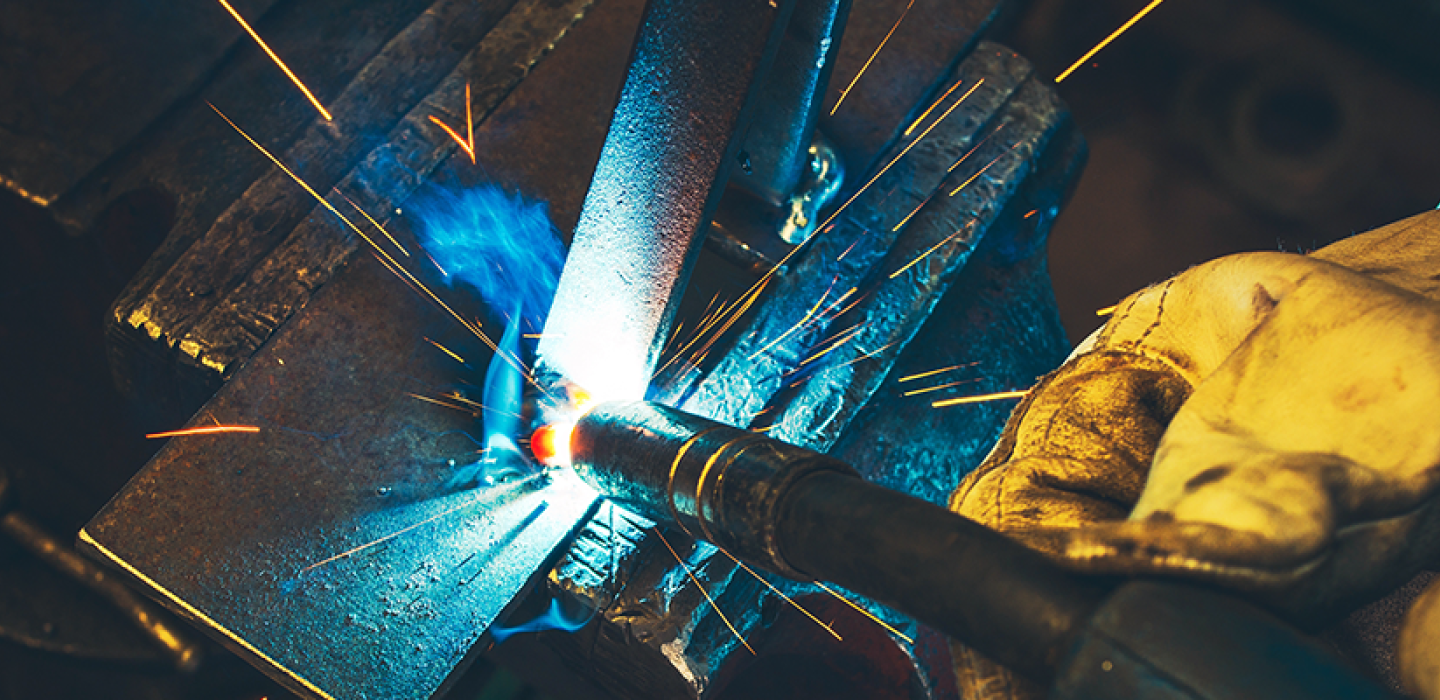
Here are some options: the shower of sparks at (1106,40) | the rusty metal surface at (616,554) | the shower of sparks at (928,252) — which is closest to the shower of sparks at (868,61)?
the rusty metal surface at (616,554)

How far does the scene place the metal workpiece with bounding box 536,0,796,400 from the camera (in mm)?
2025

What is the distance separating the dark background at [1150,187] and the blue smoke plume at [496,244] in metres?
1.31

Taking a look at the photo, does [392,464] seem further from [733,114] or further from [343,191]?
[733,114]

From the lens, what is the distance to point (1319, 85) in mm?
3566

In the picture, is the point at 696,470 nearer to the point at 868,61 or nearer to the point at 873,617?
the point at 873,617

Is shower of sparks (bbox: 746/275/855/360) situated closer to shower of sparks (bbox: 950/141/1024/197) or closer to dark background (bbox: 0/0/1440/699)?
shower of sparks (bbox: 950/141/1024/197)

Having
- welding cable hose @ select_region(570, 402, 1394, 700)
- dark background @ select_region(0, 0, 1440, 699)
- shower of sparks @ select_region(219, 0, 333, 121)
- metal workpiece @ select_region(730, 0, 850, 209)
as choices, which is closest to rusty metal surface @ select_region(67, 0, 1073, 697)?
metal workpiece @ select_region(730, 0, 850, 209)

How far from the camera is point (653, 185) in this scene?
2271 millimetres

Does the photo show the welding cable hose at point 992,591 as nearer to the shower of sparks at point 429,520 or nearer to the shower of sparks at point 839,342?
the shower of sparks at point 429,520

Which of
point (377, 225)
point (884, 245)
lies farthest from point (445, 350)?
point (884, 245)

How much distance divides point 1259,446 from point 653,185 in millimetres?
1553

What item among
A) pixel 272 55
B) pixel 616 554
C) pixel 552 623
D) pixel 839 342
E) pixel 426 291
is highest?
pixel 839 342

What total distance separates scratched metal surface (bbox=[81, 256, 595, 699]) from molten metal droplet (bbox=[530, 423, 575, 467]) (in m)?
0.10

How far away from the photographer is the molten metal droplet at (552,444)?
2.48 m
